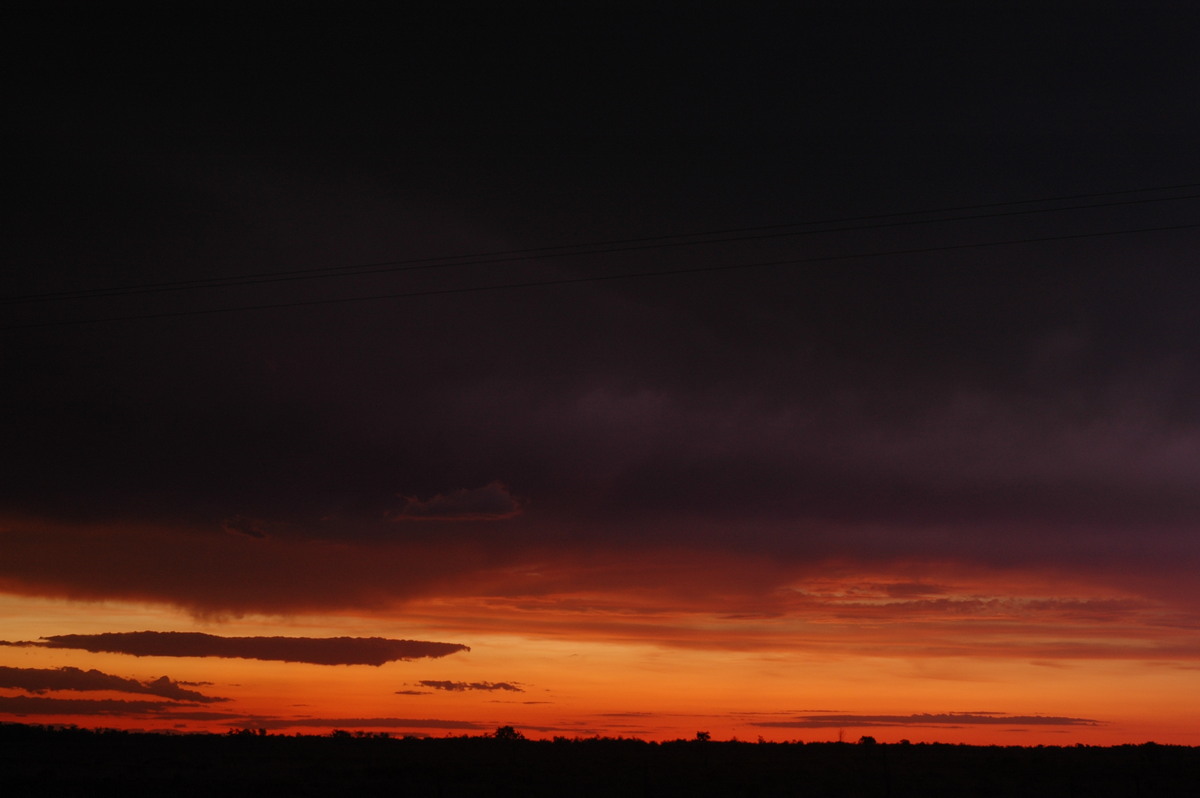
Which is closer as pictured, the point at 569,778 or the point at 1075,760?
the point at 569,778

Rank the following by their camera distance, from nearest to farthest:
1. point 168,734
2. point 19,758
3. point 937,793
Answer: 1. point 937,793
2. point 19,758
3. point 168,734

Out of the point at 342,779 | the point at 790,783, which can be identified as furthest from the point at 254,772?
the point at 790,783

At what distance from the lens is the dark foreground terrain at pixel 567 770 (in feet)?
171

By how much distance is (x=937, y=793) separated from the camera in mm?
51812

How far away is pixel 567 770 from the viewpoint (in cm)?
6412

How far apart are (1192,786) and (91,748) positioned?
81.4 m

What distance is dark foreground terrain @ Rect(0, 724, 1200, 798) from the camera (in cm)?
5225

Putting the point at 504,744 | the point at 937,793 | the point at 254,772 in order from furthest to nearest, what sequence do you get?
1. the point at 504,744
2. the point at 254,772
3. the point at 937,793

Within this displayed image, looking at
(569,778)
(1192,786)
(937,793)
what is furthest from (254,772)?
(1192,786)

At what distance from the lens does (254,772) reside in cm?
6125

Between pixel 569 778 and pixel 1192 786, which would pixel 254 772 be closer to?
pixel 569 778

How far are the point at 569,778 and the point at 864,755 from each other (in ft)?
110

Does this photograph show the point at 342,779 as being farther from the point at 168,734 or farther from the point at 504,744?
the point at 168,734

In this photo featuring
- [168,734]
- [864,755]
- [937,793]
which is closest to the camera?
[937,793]
